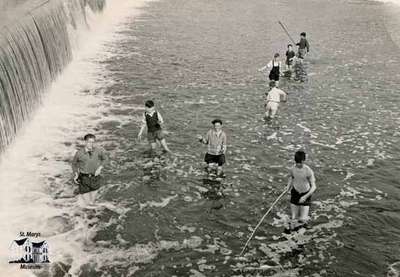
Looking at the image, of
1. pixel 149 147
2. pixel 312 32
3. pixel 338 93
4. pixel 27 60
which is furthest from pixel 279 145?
pixel 312 32

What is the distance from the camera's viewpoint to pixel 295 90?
2498 cm

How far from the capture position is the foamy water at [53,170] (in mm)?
12422

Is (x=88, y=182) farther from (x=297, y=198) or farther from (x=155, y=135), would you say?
(x=297, y=198)

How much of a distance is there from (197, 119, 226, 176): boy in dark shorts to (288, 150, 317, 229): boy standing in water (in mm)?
3054

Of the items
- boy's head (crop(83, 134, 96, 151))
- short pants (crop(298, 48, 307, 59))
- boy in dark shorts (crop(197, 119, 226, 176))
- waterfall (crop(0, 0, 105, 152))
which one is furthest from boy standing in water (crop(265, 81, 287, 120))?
short pants (crop(298, 48, 307, 59))

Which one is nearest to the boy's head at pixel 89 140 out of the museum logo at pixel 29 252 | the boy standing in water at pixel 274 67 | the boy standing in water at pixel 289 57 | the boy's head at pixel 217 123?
the museum logo at pixel 29 252

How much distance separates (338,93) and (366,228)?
12443mm

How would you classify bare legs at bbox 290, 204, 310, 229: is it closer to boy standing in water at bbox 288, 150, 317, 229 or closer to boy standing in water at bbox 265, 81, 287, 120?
boy standing in water at bbox 288, 150, 317, 229

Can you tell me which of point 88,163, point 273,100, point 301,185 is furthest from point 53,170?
point 273,100

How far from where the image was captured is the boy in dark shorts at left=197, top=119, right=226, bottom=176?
1502cm

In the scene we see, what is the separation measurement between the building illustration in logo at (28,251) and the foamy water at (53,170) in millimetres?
156

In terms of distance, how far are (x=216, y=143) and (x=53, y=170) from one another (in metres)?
5.48

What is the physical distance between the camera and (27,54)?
21203 mm

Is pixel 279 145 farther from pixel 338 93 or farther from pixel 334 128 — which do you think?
pixel 338 93
